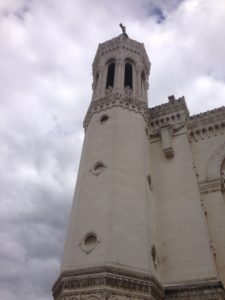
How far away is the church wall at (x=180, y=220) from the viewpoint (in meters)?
11.8

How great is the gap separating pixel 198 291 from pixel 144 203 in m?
3.78

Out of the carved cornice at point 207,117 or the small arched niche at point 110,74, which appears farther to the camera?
the small arched niche at point 110,74

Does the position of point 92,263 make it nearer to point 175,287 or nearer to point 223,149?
point 175,287

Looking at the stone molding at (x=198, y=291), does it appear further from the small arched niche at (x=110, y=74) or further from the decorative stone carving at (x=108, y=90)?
the small arched niche at (x=110, y=74)

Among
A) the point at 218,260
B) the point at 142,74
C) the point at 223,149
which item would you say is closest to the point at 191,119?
the point at 223,149

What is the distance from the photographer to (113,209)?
11984 millimetres

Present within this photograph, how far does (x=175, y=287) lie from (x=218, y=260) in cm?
227

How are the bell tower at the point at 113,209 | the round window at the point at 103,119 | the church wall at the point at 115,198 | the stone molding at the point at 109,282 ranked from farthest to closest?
the round window at the point at 103,119
the church wall at the point at 115,198
the bell tower at the point at 113,209
the stone molding at the point at 109,282

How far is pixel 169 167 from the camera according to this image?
15633 millimetres

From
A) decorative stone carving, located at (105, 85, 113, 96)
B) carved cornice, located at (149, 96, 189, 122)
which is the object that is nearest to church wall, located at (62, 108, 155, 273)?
decorative stone carving, located at (105, 85, 113, 96)

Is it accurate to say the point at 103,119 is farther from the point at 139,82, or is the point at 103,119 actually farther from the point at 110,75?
the point at 110,75

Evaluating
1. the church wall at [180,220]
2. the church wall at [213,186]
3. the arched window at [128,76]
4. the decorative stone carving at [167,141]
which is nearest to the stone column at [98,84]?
the arched window at [128,76]

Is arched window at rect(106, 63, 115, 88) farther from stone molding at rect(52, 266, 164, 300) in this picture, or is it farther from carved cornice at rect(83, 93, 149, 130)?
stone molding at rect(52, 266, 164, 300)

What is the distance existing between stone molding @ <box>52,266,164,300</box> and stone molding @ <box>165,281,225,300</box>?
849mm
